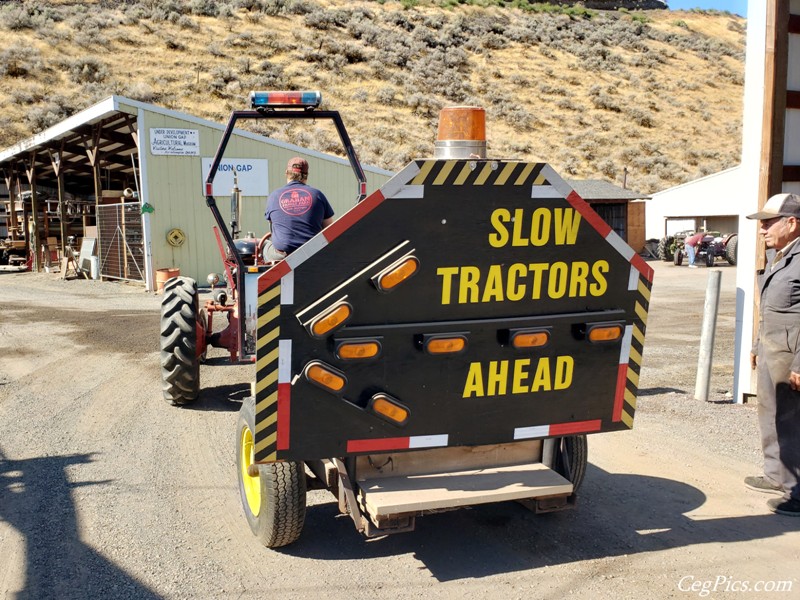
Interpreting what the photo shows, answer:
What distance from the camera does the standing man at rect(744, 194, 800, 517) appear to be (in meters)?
4.96

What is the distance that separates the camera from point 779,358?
5.05 metres

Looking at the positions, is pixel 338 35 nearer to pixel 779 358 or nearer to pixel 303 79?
pixel 303 79

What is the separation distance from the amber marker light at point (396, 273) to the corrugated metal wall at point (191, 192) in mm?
15096

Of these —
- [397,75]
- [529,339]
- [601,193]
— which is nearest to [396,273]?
[529,339]

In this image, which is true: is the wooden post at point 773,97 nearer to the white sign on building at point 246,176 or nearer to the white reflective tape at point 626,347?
the white reflective tape at point 626,347

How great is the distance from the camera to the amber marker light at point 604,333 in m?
4.19

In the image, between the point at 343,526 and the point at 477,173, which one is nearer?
the point at 477,173

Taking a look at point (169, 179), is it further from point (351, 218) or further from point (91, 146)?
point (351, 218)

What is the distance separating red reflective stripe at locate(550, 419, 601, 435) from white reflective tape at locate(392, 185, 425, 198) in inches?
61.0

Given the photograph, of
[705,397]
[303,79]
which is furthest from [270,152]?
[303,79]

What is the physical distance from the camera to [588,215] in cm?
408

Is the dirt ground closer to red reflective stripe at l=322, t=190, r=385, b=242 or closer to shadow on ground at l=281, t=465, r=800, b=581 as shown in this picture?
shadow on ground at l=281, t=465, r=800, b=581

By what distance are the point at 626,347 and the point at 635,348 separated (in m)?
0.08

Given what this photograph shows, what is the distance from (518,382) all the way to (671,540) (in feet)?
4.85
